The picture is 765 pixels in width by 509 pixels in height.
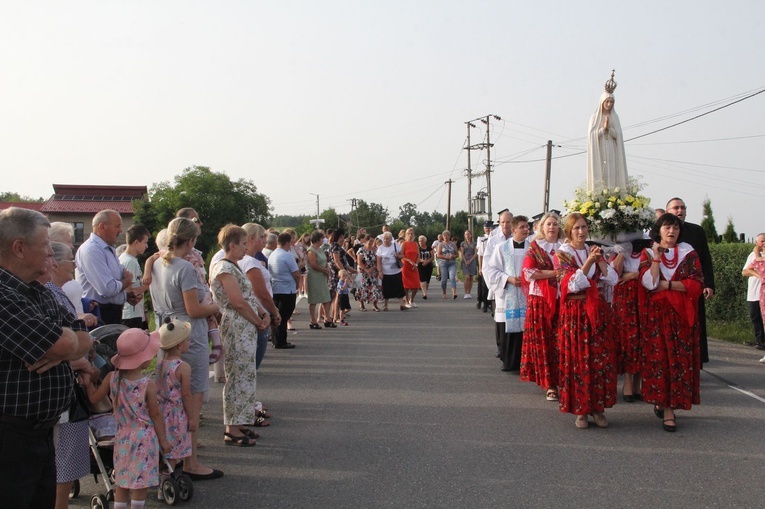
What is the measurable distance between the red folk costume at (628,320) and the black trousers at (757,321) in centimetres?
506

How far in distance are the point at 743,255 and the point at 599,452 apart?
9898 mm

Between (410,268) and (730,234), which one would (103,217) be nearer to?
(410,268)

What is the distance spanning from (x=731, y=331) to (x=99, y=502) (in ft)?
39.3

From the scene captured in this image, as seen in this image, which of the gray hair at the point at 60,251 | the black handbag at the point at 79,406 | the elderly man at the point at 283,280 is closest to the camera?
the black handbag at the point at 79,406

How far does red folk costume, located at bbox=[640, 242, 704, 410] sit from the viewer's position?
22.1 ft

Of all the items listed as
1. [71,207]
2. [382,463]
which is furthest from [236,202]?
[382,463]

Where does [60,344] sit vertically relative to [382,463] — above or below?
above

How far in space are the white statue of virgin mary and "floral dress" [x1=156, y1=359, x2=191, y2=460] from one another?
691 centimetres

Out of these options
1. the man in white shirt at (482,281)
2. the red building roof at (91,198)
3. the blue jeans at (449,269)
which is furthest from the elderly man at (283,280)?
the red building roof at (91,198)

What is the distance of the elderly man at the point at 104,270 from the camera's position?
6.70 meters

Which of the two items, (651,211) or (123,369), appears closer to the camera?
(123,369)

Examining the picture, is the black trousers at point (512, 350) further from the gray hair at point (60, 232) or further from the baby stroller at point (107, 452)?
the gray hair at point (60, 232)

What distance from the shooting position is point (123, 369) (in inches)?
184

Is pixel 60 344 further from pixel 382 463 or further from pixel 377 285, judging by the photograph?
pixel 377 285
